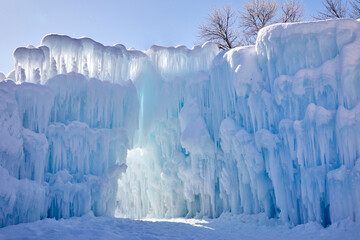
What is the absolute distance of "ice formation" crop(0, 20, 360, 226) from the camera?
8352 mm

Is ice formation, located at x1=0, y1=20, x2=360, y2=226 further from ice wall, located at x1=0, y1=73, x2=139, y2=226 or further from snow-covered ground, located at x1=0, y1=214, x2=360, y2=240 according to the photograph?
snow-covered ground, located at x1=0, y1=214, x2=360, y2=240

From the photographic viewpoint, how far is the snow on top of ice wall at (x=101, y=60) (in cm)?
1063

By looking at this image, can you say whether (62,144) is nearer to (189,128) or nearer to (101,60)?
(101,60)

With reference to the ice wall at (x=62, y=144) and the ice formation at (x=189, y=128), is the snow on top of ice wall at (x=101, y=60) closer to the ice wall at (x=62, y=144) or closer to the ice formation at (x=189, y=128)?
the ice formation at (x=189, y=128)

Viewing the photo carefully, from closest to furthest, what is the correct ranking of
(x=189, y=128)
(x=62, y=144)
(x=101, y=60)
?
(x=62, y=144) < (x=101, y=60) < (x=189, y=128)

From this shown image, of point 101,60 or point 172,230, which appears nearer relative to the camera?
point 172,230

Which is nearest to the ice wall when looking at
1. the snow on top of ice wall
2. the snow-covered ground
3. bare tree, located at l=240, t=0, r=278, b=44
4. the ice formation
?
the ice formation

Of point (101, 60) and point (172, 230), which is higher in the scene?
point (101, 60)

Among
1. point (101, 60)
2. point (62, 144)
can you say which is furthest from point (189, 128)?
point (62, 144)

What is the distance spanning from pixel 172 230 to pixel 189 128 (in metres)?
4.83

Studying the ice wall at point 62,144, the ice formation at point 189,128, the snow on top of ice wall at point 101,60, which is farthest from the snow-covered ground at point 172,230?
the snow on top of ice wall at point 101,60

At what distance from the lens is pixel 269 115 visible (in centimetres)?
1008

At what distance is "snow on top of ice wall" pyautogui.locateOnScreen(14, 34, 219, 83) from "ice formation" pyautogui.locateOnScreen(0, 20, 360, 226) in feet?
0.14

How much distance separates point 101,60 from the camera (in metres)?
12.0
